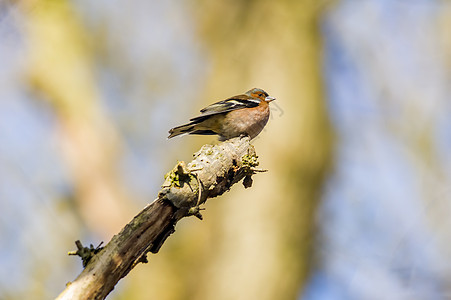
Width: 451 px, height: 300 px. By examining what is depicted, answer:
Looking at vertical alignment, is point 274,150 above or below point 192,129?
above

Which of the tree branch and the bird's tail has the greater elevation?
the bird's tail

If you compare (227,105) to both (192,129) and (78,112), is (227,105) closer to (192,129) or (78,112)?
(192,129)

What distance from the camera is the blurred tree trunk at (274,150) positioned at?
824cm

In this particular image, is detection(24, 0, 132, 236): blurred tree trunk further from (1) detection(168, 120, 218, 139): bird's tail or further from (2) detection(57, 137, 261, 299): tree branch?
(2) detection(57, 137, 261, 299): tree branch

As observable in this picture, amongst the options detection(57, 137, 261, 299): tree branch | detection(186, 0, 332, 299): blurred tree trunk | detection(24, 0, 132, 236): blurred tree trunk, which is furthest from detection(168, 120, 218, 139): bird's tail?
detection(24, 0, 132, 236): blurred tree trunk

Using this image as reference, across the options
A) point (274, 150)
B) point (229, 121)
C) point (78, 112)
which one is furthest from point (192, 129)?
point (78, 112)

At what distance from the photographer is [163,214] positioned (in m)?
3.22

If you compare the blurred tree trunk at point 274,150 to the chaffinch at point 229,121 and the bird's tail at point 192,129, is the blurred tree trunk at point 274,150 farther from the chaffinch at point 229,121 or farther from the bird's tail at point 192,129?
the bird's tail at point 192,129

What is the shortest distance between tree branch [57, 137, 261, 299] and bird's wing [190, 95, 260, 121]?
6.00 feet

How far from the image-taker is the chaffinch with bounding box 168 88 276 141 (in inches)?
231

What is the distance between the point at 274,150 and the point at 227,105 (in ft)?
9.31

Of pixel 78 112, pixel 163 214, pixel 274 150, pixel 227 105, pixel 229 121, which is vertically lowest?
pixel 163 214

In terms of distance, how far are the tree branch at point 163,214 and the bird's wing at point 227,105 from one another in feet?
6.00

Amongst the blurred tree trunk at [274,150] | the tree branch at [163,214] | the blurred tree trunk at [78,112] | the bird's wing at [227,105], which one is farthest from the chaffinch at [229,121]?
the blurred tree trunk at [78,112]
